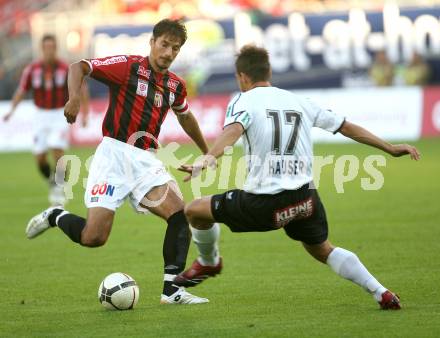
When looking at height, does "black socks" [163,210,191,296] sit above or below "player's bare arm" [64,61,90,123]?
below

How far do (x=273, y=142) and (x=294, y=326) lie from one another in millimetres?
1389

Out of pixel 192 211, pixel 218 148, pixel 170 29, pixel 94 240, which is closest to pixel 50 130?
pixel 94 240

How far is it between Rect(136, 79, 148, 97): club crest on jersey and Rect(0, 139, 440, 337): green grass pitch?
1.77 m

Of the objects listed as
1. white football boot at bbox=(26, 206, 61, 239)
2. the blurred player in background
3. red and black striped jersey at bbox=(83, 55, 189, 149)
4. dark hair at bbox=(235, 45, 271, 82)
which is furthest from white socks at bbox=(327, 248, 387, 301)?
the blurred player in background

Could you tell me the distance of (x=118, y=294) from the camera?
7977 millimetres

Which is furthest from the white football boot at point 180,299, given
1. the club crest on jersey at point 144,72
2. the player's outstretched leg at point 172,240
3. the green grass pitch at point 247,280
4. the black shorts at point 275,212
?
the club crest on jersey at point 144,72

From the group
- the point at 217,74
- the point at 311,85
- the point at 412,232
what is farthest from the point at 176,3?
the point at 412,232

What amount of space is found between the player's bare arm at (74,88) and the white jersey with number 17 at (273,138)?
1.25 metres

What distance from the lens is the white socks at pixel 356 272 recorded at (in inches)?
298

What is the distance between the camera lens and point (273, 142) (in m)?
7.49

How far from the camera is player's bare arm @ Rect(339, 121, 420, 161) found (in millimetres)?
7633

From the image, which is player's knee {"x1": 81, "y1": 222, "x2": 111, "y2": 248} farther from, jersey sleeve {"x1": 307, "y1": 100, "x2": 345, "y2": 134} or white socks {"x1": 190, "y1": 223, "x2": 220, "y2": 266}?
jersey sleeve {"x1": 307, "y1": 100, "x2": 345, "y2": 134}

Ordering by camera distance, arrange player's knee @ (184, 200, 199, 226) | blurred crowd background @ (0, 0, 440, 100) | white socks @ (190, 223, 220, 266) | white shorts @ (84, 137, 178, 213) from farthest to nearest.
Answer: blurred crowd background @ (0, 0, 440, 100) → white shorts @ (84, 137, 178, 213) → white socks @ (190, 223, 220, 266) → player's knee @ (184, 200, 199, 226)

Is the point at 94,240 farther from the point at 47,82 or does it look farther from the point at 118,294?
the point at 47,82
